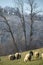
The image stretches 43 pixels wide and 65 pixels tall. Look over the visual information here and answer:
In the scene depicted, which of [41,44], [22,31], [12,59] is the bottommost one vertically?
[41,44]

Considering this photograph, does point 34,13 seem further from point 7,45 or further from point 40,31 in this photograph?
point 40,31

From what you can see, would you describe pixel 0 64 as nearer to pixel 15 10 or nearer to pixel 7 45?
pixel 15 10

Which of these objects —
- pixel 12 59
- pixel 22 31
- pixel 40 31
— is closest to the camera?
pixel 12 59

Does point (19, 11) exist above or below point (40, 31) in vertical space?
above

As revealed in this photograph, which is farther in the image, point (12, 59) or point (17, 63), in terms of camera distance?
point (12, 59)

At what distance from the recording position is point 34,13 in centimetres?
2694

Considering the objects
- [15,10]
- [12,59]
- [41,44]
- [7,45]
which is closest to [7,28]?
[15,10]

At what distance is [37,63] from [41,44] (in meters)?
24.8

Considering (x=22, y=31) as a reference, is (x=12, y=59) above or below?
above

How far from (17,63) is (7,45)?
75.0 feet

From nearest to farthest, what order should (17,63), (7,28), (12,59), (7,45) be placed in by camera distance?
1. (17,63)
2. (12,59)
3. (7,28)
4. (7,45)

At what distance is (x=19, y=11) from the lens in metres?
27.0

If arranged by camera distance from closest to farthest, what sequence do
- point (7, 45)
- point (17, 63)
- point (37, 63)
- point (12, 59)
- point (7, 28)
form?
point (37, 63) → point (17, 63) → point (12, 59) → point (7, 28) → point (7, 45)

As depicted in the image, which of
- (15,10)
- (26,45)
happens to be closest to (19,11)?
(15,10)
